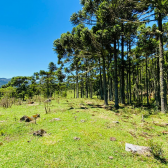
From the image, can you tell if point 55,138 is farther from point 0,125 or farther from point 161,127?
point 161,127

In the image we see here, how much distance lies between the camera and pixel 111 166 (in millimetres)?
3633

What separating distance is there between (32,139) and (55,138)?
106 centimetres

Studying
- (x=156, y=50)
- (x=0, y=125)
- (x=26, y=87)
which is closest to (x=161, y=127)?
(x=0, y=125)

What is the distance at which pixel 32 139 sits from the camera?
519 centimetres

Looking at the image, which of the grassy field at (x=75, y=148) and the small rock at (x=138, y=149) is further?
the small rock at (x=138, y=149)

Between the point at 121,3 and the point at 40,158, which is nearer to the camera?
the point at 40,158

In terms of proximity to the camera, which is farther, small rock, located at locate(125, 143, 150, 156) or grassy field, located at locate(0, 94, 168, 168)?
small rock, located at locate(125, 143, 150, 156)

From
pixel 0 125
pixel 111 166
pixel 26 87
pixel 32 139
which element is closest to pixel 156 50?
pixel 111 166

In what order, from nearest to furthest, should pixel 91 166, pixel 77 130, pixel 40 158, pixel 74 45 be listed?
pixel 91 166, pixel 40 158, pixel 77 130, pixel 74 45

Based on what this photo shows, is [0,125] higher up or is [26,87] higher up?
[26,87]

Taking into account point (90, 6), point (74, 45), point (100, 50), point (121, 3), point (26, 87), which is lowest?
point (26, 87)

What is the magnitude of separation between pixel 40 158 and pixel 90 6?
17.0 m

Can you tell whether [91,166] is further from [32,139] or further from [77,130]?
[32,139]

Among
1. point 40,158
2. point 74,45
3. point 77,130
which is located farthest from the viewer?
point 74,45
